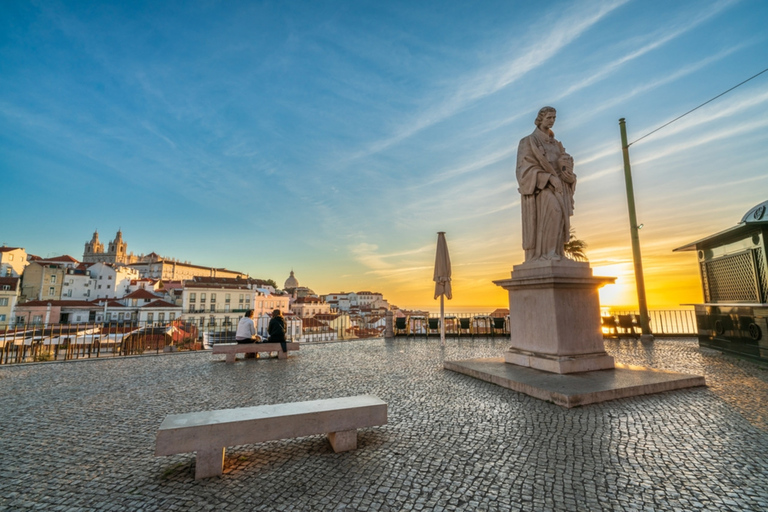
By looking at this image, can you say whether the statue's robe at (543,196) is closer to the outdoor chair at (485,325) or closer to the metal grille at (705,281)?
the metal grille at (705,281)

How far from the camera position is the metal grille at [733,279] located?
28.1 ft

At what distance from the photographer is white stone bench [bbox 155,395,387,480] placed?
291 cm

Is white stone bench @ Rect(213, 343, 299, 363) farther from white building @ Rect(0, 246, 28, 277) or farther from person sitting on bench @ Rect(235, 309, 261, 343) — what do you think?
white building @ Rect(0, 246, 28, 277)

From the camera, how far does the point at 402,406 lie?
4914 millimetres

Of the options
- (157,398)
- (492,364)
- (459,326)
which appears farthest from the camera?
(459,326)

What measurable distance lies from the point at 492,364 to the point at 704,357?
6.27 meters

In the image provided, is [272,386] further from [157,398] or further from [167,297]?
[167,297]

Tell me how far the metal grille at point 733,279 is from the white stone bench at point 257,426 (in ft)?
34.5

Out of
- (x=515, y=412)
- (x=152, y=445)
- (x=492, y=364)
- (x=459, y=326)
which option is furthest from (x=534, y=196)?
(x=459, y=326)

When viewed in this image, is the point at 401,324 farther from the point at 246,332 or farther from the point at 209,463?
the point at 209,463

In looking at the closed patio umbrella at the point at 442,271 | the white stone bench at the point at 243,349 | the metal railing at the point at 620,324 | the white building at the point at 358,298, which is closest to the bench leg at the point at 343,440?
the white stone bench at the point at 243,349

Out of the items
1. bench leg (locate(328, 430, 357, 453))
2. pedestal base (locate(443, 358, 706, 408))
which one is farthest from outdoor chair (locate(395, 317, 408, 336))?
bench leg (locate(328, 430, 357, 453))

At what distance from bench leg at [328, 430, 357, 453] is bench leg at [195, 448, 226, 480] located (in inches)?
40.6

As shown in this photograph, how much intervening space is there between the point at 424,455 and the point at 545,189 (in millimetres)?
5907
